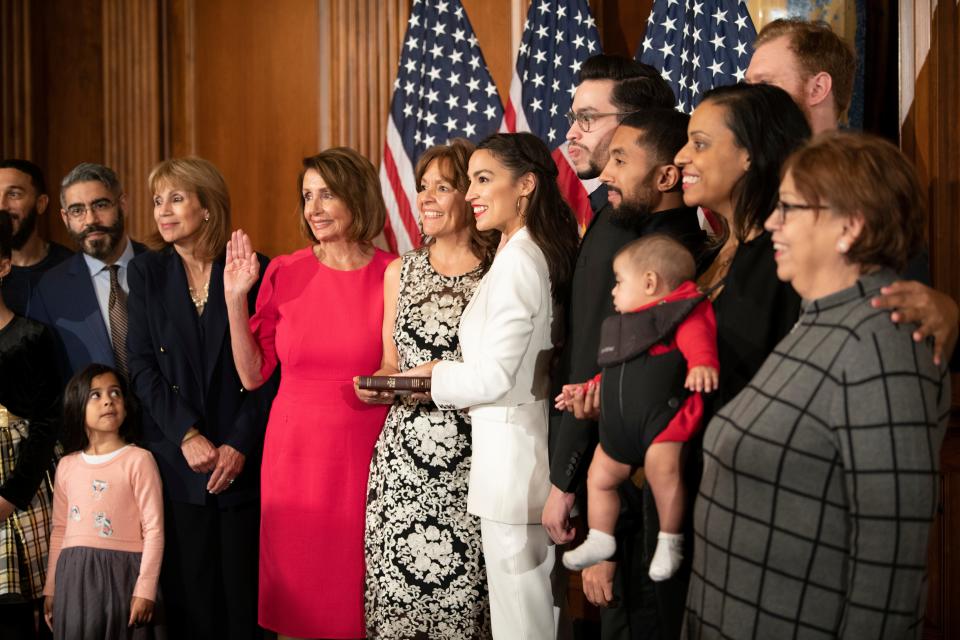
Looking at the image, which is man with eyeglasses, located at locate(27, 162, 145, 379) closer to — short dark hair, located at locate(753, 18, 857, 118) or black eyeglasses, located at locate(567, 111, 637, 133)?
black eyeglasses, located at locate(567, 111, 637, 133)

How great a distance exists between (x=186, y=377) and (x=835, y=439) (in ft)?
8.47

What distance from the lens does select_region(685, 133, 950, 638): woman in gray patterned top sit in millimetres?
1712

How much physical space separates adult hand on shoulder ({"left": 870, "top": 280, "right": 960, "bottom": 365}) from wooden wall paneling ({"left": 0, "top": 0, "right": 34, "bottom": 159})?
5.42m

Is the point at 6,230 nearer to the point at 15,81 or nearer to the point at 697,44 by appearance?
the point at 15,81

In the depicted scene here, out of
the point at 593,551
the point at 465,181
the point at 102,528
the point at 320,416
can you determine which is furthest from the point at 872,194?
the point at 102,528

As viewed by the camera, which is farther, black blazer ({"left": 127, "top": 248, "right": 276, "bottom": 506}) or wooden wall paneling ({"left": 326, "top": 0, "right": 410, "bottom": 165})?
wooden wall paneling ({"left": 326, "top": 0, "right": 410, "bottom": 165})

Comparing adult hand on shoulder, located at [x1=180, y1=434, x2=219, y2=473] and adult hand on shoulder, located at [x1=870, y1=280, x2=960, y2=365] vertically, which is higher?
adult hand on shoulder, located at [x1=870, y1=280, x2=960, y2=365]

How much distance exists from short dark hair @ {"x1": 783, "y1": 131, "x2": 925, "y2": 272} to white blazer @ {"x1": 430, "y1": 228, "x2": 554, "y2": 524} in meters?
1.14

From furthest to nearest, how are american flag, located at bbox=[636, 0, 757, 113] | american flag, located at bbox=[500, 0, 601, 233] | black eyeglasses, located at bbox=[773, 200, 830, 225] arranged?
american flag, located at bbox=[500, 0, 601, 233], american flag, located at bbox=[636, 0, 757, 113], black eyeglasses, located at bbox=[773, 200, 830, 225]

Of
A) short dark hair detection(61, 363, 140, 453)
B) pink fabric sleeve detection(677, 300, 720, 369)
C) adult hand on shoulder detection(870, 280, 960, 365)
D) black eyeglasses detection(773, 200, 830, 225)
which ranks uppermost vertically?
black eyeglasses detection(773, 200, 830, 225)

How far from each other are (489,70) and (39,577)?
10.4 ft

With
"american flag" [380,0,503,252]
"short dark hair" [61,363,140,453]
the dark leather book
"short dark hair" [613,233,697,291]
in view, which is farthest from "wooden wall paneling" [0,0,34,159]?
"short dark hair" [613,233,697,291]

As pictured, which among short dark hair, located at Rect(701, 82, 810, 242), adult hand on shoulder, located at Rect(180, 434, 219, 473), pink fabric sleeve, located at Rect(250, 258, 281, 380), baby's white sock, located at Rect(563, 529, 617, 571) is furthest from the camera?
pink fabric sleeve, located at Rect(250, 258, 281, 380)

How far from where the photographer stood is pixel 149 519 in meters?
3.56
